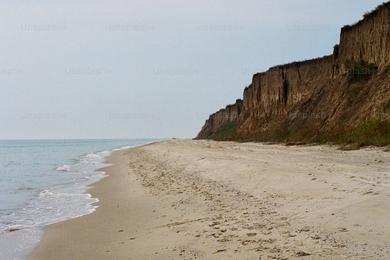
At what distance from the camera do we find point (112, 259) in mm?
6676

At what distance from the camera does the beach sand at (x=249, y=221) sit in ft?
18.4

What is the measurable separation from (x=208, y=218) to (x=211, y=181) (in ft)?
17.2

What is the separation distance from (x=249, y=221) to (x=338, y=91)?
2908 centimetres

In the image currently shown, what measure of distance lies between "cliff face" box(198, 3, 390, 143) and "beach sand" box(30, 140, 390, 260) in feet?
35.2

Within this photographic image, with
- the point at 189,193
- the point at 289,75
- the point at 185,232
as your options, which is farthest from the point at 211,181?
the point at 289,75

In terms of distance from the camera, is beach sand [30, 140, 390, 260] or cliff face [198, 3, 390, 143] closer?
beach sand [30, 140, 390, 260]

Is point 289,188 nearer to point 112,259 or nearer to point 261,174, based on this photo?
point 261,174

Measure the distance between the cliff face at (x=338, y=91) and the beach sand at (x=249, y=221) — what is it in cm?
1073

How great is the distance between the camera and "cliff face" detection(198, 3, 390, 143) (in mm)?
26156

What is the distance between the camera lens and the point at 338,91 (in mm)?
34125

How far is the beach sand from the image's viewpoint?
562cm

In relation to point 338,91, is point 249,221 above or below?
below

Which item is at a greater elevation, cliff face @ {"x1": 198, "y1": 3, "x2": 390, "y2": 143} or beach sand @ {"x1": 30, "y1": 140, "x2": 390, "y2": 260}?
cliff face @ {"x1": 198, "y1": 3, "x2": 390, "y2": 143}

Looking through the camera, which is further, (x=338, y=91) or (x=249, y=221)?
(x=338, y=91)
